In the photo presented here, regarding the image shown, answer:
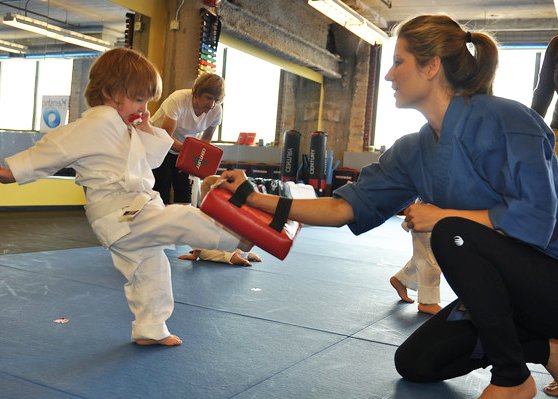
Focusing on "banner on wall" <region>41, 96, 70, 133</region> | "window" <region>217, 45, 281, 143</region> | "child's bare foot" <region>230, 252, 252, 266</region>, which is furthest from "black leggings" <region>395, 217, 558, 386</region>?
"window" <region>217, 45, 281, 143</region>

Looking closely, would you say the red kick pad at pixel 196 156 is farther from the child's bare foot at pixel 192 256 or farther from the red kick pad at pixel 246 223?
the child's bare foot at pixel 192 256

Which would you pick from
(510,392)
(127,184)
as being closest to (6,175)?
(127,184)

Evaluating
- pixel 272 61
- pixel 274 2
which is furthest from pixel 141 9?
pixel 272 61

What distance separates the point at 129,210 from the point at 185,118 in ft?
7.51

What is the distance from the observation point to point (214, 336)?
232 cm

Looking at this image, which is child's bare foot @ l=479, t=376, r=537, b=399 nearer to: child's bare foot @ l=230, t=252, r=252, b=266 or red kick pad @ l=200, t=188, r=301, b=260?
red kick pad @ l=200, t=188, r=301, b=260

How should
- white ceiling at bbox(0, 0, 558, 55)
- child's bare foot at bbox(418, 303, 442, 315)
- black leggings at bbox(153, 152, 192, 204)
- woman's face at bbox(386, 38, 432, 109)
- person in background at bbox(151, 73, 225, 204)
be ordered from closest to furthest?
woman's face at bbox(386, 38, 432, 109) → child's bare foot at bbox(418, 303, 442, 315) → person in background at bbox(151, 73, 225, 204) → black leggings at bbox(153, 152, 192, 204) → white ceiling at bbox(0, 0, 558, 55)

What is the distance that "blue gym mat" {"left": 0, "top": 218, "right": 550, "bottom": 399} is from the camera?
1782mm

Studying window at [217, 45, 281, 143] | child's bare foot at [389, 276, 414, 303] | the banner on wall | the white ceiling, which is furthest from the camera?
window at [217, 45, 281, 143]

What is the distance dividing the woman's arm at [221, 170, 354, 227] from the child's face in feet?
2.06

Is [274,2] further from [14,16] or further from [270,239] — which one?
[270,239]

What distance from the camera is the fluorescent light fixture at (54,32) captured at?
7277mm

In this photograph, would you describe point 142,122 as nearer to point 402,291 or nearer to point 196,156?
point 196,156

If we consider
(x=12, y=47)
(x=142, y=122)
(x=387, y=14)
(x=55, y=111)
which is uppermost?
(x=387, y=14)
